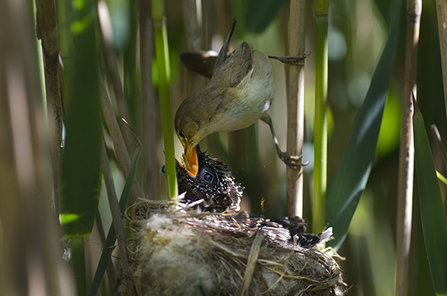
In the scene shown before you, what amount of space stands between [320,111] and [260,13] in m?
0.36

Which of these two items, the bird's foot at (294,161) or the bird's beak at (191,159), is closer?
the bird's foot at (294,161)

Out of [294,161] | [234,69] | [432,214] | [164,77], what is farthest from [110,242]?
[432,214]

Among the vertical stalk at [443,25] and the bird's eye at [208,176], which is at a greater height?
the vertical stalk at [443,25]

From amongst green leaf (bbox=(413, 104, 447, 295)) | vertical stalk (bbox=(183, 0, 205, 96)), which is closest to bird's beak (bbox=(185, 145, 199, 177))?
vertical stalk (bbox=(183, 0, 205, 96))

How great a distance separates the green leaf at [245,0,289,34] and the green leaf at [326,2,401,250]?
12.9 inches

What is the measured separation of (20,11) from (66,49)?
203mm

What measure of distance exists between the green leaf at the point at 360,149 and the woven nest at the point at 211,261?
179 millimetres

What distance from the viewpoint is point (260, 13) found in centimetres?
105

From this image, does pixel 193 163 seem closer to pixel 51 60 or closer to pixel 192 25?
pixel 192 25

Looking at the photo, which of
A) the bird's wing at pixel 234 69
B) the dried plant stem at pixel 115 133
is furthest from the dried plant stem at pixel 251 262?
the bird's wing at pixel 234 69

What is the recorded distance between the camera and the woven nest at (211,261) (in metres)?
0.72

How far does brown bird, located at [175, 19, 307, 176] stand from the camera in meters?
1.08

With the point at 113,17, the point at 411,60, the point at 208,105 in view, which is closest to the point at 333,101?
the point at 411,60

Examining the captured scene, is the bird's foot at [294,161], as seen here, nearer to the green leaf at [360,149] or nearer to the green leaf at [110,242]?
the green leaf at [360,149]
